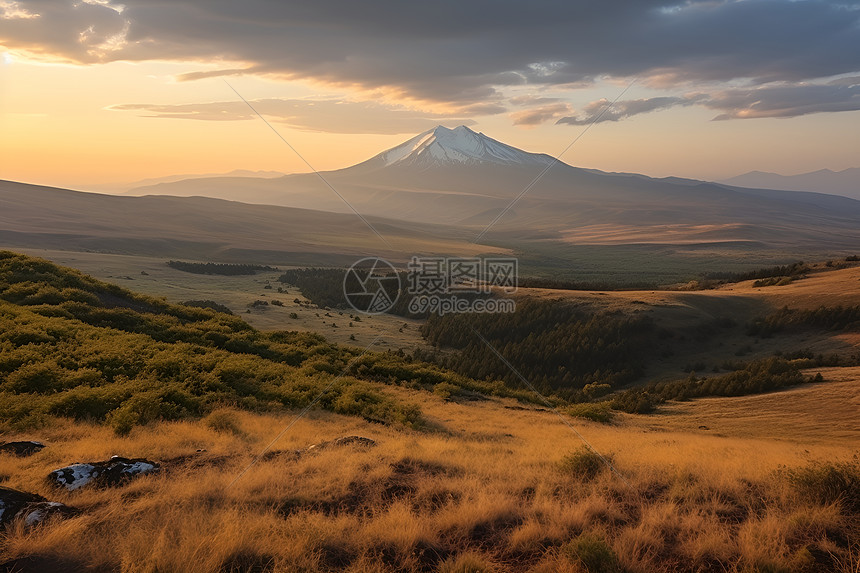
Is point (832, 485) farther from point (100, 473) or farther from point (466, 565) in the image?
point (100, 473)

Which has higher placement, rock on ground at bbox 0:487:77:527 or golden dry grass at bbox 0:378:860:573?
A: rock on ground at bbox 0:487:77:527

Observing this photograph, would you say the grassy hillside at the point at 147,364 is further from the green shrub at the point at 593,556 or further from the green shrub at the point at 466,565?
the green shrub at the point at 593,556

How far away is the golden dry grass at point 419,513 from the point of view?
570cm

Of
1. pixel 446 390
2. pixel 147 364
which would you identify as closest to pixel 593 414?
pixel 446 390

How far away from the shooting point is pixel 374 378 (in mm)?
24109

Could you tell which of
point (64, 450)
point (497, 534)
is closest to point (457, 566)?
point (497, 534)

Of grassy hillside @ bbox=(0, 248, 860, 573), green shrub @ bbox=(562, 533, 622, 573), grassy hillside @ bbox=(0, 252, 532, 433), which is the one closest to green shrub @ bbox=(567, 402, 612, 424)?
grassy hillside @ bbox=(0, 248, 860, 573)

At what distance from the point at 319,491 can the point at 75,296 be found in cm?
2417

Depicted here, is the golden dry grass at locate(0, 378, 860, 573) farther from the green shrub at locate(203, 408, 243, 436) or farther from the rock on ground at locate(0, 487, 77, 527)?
the green shrub at locate(203, 408, 243, 436)

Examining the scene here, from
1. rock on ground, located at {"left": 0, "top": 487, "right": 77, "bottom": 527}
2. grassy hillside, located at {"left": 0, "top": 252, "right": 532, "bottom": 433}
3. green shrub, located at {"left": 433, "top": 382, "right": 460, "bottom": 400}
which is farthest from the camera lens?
green shrub, located at {"left": 433, "top": 382, "right": 460, "bottom": 400}

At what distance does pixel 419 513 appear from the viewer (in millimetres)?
7191

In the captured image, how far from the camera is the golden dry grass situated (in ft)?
18.7

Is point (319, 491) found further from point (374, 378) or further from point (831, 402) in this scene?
point (831, 402)

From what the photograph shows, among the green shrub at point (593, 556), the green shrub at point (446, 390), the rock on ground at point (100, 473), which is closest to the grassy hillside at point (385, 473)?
the green shrub at point (593, 556)
